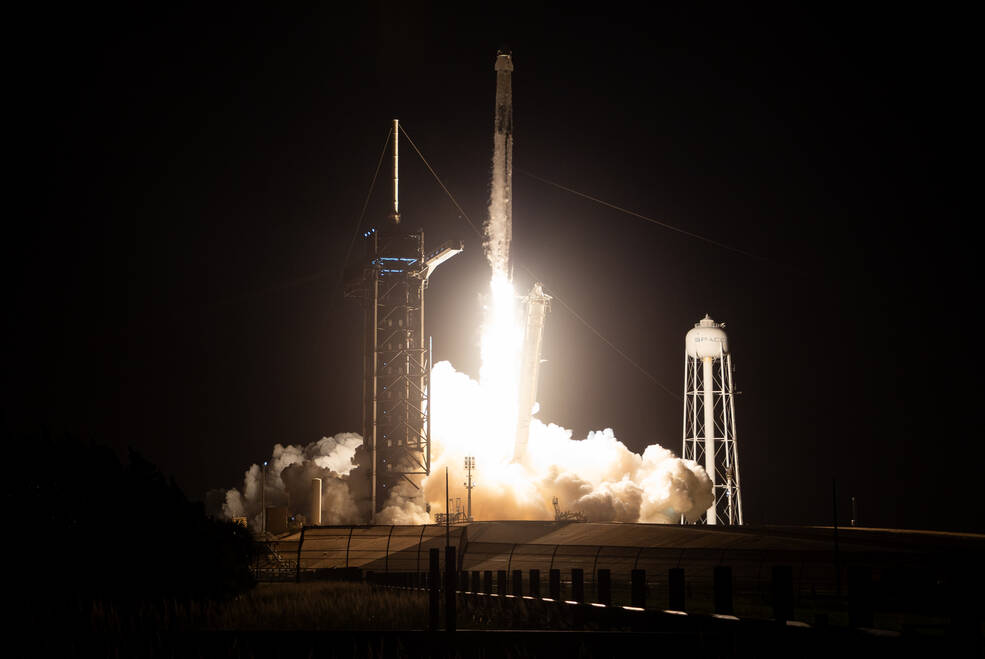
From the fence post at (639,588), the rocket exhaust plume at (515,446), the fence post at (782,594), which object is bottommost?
the fence post at (639,588)

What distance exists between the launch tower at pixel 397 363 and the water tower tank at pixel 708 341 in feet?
72.0

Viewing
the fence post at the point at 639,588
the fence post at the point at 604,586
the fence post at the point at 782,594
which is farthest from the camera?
the fence post at the point at 604,586

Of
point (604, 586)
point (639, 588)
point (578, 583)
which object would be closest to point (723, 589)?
point (639, 588)

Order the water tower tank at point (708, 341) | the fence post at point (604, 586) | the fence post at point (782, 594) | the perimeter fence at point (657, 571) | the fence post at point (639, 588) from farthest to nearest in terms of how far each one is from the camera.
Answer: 1. the water tower tank at point (708, 341)
2. the fence post at point (604, 586)
3. the fence post at point (639, 588)
4. the perimeter fence at point (657, 571)
5. the fence post at point (782, 594)

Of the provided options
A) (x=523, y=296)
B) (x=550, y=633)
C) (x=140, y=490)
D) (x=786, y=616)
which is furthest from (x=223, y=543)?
(x=523, y=296)

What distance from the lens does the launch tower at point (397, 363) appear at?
310ft

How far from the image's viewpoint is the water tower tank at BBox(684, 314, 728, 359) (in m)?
97.8

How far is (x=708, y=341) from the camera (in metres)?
97.8

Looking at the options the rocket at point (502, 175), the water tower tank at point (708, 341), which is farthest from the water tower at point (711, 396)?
the rocket at point (502, 175)

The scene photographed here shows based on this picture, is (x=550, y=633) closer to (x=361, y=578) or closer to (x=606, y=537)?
(x=361, y=578)

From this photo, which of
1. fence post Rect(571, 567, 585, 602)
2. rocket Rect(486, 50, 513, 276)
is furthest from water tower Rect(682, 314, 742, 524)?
fence post Rect(571, 567, 585, 602)

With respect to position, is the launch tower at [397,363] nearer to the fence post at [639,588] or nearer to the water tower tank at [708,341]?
the water tower tank at [708,341]

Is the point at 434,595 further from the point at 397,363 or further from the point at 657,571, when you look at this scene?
the point at 397,363

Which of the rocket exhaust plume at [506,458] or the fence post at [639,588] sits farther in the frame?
the rocket exhaust plume at [506,458]
